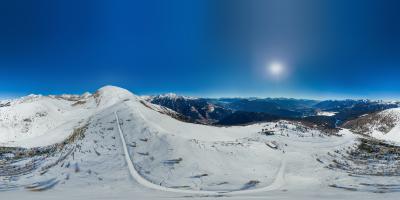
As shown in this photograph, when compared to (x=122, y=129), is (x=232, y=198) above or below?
below

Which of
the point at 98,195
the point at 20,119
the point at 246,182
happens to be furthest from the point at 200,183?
the point at 20,119

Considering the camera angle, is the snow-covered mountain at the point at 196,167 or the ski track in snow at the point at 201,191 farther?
the snow-covered mountain at the point at 196,167

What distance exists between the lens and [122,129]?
150ft

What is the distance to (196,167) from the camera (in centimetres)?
3000

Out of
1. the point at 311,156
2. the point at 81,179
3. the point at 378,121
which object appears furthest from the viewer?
the point at 378,121

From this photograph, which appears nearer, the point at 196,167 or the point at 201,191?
the point at 201,191

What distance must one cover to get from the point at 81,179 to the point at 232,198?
49.3 ft

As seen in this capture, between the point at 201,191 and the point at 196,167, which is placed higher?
the point at 196,167

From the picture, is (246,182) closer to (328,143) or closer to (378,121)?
(328,143)

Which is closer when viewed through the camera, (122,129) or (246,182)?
(246,182)

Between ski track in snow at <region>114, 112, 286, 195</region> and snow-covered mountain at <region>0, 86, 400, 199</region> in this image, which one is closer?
ski track in snow at <region>114, 112, 286, 195</region>

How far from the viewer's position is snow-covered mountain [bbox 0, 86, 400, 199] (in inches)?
962

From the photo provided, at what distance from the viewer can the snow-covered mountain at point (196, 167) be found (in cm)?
2442

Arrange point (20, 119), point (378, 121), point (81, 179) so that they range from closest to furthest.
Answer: point (81, 179) < point (20, 119) < point (378, 121)
